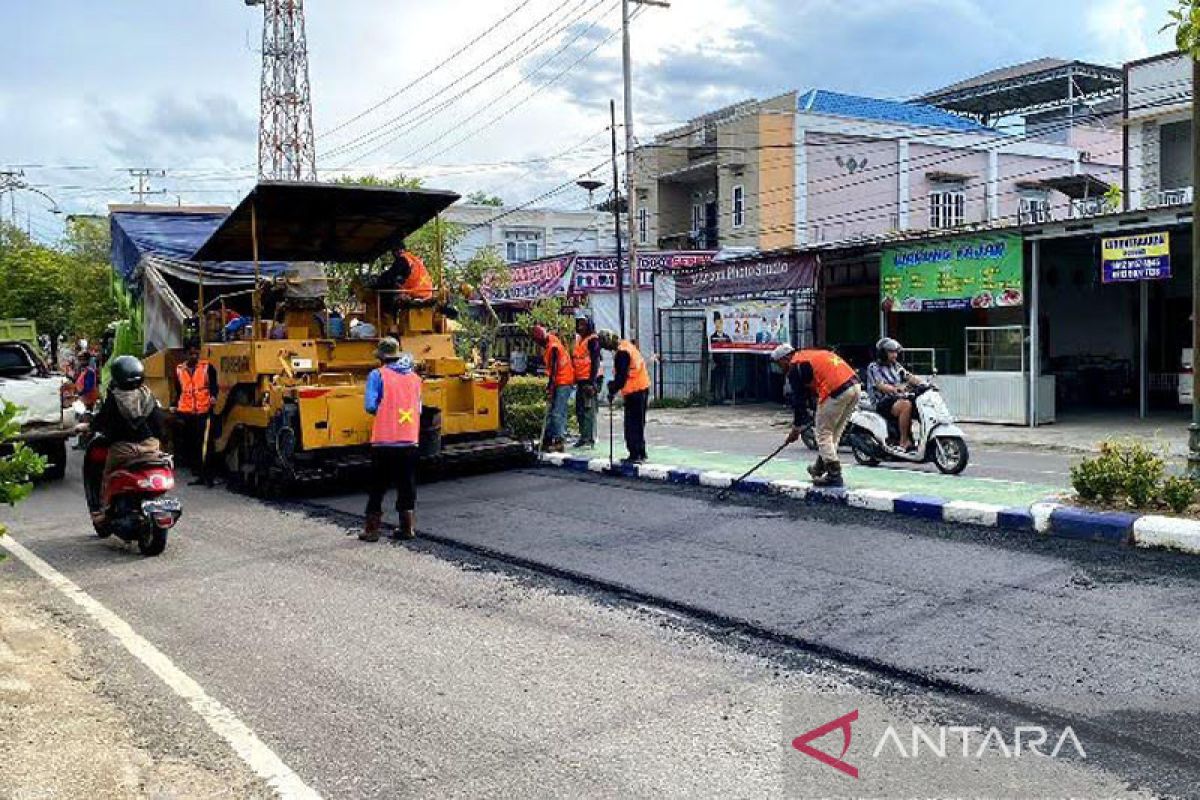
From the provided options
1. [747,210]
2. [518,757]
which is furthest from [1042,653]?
[747,210]

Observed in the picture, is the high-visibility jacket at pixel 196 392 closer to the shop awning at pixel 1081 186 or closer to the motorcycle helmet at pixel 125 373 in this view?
the motorcycle helmet at pixel 125 373

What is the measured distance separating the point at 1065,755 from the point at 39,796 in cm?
372

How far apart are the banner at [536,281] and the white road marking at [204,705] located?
22.3 m

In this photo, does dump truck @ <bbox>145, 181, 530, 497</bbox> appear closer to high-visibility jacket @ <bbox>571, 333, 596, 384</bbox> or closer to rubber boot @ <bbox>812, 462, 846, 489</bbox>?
high-visibility jacket @ <bbox>571, 333, 596, 384</bbox>

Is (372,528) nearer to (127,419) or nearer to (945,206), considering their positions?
(127,419)

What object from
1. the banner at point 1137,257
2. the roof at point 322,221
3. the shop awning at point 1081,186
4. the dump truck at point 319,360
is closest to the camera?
the dump truck at point 319,360

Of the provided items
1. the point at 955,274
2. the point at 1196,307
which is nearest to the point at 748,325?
the point at 955,274

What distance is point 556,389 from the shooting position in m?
14.3

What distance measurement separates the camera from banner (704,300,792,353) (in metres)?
23.9

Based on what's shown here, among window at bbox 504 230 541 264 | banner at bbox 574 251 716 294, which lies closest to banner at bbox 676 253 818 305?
banner at bbox 574 251 716 294

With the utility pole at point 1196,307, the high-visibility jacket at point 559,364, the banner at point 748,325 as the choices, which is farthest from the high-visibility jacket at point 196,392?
the banner at point 748,325

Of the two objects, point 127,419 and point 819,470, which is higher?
point 127,419

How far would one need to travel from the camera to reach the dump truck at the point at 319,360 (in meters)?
11.3

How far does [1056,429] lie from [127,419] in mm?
15042
